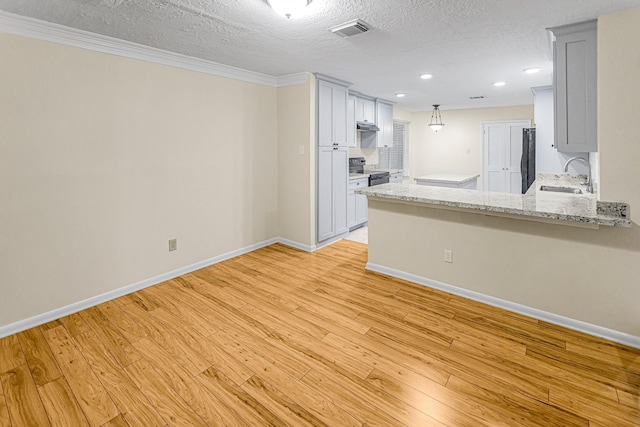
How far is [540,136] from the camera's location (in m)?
5.00

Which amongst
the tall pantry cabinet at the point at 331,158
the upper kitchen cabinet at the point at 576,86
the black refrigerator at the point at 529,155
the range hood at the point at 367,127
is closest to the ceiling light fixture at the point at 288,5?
the upper kitchen cabinet at the point at 576,86

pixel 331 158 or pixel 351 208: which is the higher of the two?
pixel 331 158

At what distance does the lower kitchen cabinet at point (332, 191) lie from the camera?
178 inches

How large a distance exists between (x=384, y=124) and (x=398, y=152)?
166 cm

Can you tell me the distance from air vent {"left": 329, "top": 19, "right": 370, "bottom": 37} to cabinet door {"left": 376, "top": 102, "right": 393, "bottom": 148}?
370cm

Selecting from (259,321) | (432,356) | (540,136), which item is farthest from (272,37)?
(540,136)

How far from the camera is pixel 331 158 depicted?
466 centimetres

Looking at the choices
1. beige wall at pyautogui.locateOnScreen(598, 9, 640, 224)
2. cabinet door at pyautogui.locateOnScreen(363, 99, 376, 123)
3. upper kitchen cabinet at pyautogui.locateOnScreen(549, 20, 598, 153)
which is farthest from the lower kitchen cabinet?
beige wall at pyautogui.locateOnScreen(598, 9, 640, 224)

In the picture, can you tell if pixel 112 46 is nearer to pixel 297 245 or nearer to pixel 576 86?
pixel 297 245

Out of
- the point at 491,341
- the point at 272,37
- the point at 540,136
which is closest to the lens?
the point at 491,341

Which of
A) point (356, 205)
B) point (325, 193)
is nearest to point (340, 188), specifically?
point (325, 193)

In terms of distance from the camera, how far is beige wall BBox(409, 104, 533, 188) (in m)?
7.21

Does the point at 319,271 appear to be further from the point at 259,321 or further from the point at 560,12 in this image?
the point at 560,12

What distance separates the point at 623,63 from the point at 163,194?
13.1 feet
